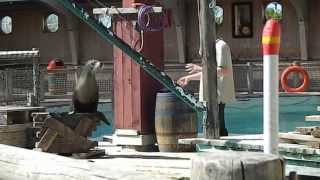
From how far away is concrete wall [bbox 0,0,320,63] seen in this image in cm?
2783

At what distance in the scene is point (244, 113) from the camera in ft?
64.0

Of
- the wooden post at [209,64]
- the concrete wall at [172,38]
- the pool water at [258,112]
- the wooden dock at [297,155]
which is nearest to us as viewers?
the wooden dock at [297,155]

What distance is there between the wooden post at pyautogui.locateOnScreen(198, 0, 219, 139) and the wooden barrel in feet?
3.10

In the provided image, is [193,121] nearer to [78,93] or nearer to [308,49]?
[78,93]

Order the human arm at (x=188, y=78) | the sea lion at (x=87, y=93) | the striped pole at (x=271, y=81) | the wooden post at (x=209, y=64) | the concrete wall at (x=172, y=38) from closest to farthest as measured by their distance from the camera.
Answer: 1. the striped pole at (x=271, y=81)
2. the wooden post at (x=209, y=64)
3. the human arm at (x=188, y=78)
4. the sea lion at (x=87, y=93)
5. the concrete wall at (x=172, y=38)

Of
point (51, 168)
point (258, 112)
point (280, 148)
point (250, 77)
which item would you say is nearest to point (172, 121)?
point (280, 148)

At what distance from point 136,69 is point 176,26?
20240 mm

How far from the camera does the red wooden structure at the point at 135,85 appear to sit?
9.46 meters

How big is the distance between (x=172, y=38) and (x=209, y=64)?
22.4 m

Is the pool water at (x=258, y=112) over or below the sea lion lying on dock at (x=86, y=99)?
below

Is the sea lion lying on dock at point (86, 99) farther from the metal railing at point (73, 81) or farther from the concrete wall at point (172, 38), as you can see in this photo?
the concrete wall at point (172, 38)

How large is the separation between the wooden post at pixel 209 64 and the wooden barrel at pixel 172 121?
0.94 m

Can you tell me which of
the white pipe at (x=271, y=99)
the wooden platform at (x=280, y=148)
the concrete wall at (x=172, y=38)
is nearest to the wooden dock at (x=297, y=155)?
the wooden platform at (x=280, y=148)

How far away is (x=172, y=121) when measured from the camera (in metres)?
9.12
